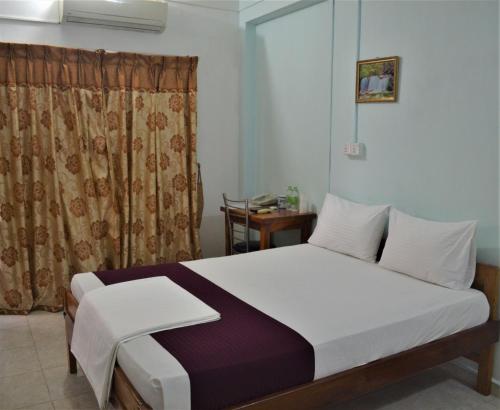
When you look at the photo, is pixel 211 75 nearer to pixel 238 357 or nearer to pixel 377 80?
pixel 377 80

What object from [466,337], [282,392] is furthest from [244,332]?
[466,337]

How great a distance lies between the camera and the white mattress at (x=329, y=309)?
2.04 m

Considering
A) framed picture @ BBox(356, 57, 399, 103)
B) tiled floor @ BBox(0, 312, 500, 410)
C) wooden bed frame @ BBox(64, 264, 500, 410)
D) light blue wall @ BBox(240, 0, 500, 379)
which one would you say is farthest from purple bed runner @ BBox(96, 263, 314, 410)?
framed picture @ BBox(356, 57, 399, 103)

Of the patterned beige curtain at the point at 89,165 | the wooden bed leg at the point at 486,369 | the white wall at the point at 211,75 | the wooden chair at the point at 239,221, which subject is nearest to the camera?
the wooden bed leg at the point at 486,369

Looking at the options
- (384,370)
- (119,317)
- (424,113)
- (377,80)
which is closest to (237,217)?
(377,80)

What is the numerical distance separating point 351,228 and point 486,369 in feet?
3.81

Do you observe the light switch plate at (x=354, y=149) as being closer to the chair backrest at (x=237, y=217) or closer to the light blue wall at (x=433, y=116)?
the light blue wall at (x=433, y=116)

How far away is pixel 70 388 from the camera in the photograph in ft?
9.55

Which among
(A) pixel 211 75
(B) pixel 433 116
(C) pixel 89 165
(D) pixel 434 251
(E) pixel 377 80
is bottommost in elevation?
(D) pixel 434 251

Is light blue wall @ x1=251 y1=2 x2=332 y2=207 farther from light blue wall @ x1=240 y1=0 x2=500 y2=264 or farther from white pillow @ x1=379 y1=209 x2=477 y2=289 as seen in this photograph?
white pillow @ x1=379 y1=209 x2=477 y2=289

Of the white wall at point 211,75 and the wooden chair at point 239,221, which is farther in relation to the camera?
the white wall at point 211,75

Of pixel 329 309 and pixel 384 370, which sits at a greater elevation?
pixel 329 309

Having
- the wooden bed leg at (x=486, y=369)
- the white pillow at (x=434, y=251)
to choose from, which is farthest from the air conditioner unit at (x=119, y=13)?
the wooden bed leg at (x=486, y=369)

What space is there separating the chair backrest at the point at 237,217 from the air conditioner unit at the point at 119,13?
158cm
